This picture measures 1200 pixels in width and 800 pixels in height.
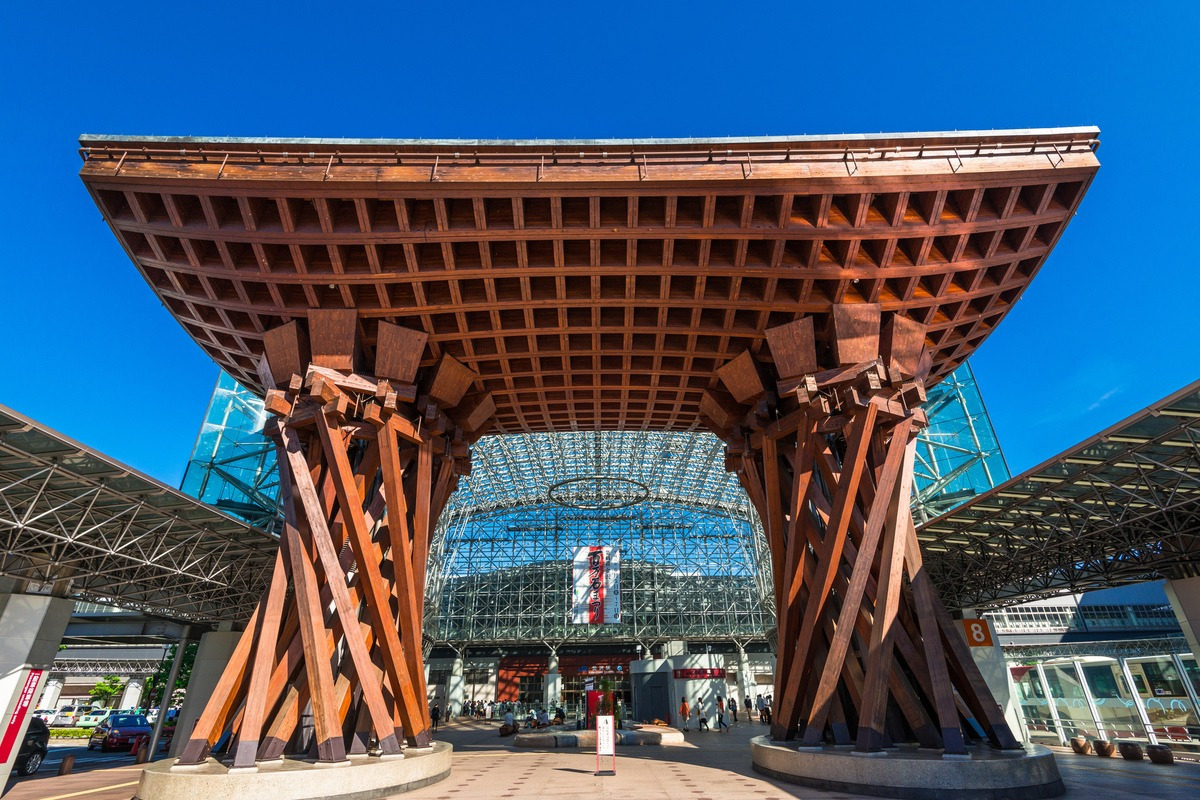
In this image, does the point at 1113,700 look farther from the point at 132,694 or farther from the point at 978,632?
the point at 132,694

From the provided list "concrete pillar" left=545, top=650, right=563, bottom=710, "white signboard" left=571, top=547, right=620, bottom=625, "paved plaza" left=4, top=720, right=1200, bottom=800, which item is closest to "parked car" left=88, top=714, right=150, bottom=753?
"paved plaza" left=4, top=720, right=1200, bottom=800

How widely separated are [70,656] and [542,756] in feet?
192

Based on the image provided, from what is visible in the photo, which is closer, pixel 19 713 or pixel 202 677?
Result: pixel 19 713

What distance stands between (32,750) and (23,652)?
237 inches

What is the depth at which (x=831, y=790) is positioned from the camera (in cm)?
1143

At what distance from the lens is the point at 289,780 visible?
416 inches

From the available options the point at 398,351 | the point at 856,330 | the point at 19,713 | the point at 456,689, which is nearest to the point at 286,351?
the point at 398,351

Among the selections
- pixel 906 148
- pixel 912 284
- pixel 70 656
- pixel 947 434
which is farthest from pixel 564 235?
pixel 70 656

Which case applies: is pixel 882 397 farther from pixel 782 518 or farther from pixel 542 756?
pixel 542 756

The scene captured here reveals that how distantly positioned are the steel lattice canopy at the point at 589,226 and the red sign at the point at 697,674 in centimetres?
3218

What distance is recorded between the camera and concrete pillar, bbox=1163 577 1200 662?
766 inches

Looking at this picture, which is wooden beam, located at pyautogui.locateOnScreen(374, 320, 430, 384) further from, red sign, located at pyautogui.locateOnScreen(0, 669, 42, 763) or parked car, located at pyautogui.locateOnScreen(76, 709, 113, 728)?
parked car, located at pyautogui.locateOnScreen(76, 709, 113, 728)

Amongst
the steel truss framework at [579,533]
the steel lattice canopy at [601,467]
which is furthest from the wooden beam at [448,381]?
the steel lattice canopy at [601,467]

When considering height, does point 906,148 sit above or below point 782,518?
above
